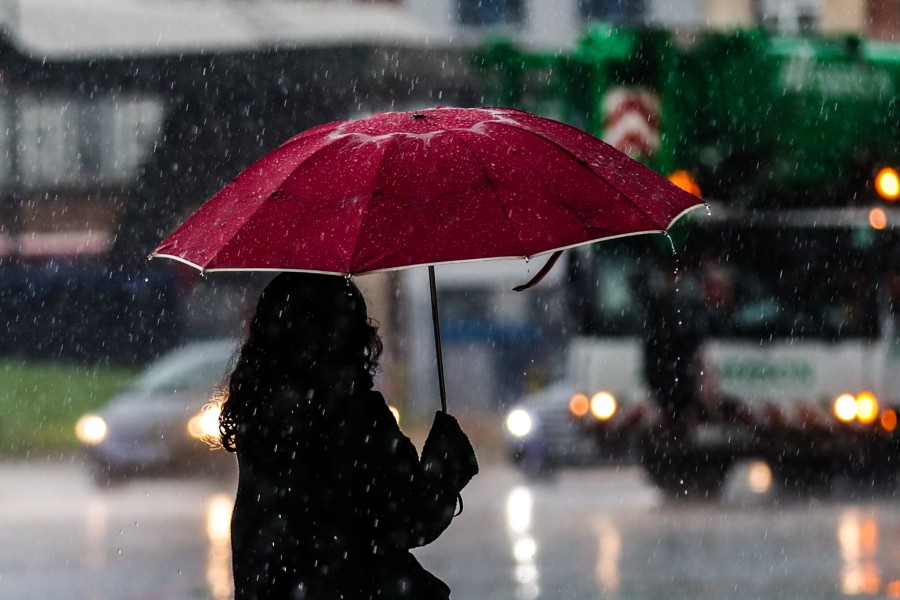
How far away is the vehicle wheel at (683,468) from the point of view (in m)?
12.3

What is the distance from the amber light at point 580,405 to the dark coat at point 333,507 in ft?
30.7

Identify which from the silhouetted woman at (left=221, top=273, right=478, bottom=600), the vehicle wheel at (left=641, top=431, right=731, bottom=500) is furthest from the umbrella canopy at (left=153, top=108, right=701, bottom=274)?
the vehicle wheel at (left=641, top=431, right=731, bottom=500)

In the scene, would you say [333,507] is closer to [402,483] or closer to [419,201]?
[402,483]

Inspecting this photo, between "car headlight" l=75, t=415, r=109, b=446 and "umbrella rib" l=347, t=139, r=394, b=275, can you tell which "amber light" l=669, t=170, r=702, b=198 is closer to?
"car headlight" l=75, t=415, r=109, b=446

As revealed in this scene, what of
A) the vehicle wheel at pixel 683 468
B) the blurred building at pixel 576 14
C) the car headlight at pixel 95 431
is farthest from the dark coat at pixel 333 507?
the blurred building at pixel 576 14

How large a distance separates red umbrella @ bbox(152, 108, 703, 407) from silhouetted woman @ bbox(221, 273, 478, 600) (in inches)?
6.1

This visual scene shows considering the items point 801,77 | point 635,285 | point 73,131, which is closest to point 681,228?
point 635,285

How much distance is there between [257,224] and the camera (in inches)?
141

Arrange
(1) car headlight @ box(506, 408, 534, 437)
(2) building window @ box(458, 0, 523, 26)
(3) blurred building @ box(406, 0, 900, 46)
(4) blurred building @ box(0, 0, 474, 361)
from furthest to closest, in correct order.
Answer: (2) building window @ box(458, 0, 523, 26) < (3) blurred building @ box(406, 0, 900, 46) < (4) blurred building @ box(0, 0, 474, 361) < (1) car headlight @ box(506, 408, 534, 437)

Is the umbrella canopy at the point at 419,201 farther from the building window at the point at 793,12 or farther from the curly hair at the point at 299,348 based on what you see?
Result: the building window at the point at 793,12

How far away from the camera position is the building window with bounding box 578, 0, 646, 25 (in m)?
27.4

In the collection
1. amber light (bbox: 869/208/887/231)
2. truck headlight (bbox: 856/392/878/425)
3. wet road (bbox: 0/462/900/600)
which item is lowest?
wet road (bbox: 0/462/900/600)

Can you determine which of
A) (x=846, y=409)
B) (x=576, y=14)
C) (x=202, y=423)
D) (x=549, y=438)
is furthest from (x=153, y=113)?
A: (x=846, y=409)

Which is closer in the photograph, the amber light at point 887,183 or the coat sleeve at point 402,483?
the coat sleeve at point 402,483
